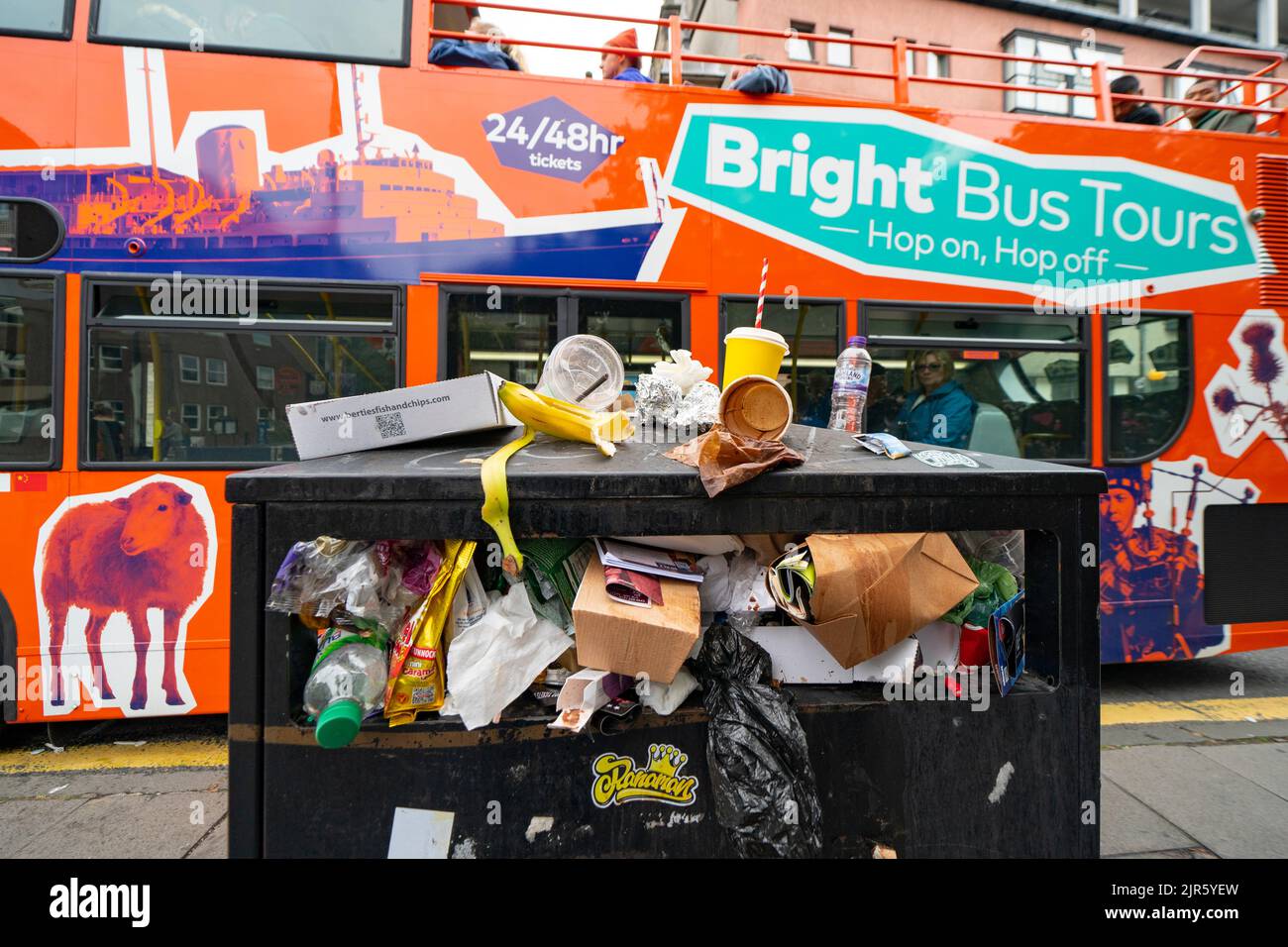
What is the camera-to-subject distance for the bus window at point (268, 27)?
3152 mm

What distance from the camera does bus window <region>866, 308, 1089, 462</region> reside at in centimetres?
369

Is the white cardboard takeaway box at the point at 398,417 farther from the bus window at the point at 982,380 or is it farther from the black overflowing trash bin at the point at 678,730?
the bus window at the point at 982,380

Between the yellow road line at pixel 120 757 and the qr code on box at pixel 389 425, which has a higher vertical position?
the qr code on box at pixel 389 425

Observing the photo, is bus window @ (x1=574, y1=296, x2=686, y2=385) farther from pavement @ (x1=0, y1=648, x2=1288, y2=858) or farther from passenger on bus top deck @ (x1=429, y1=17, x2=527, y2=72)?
pavement @ (x1=0, y1=648, x2=1288, y2=858)

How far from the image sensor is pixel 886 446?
1.52m

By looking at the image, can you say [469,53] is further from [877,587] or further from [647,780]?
[647,780]

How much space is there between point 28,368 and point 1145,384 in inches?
251

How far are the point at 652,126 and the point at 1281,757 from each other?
488 centimetres

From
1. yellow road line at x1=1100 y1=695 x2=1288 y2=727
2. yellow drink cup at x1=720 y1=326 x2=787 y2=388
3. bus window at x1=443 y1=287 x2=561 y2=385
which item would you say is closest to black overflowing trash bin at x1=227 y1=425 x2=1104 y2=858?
yellow drink cup at x1=720 y1=326 x2=787 y2=388

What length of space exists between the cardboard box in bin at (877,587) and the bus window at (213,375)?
110 inches

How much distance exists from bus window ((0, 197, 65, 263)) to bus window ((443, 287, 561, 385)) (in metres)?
1.94

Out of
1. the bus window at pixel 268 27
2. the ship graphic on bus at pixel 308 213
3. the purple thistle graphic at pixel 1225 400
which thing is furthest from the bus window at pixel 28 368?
the purple thistle graphic at pixel 1225 400

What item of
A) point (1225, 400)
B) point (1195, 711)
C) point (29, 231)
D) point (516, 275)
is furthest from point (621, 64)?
point (1195, 711)
